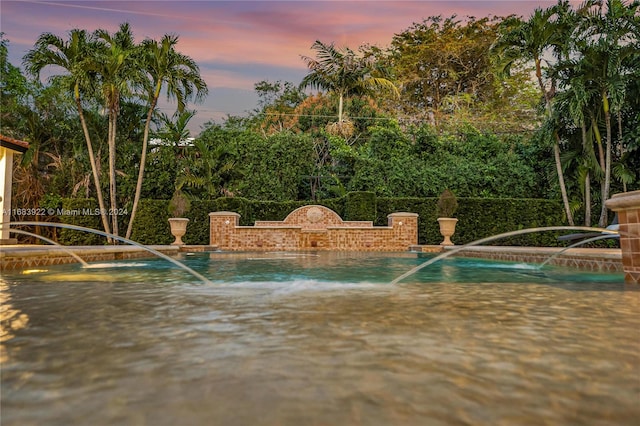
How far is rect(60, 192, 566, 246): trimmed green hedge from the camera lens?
56.1 feet

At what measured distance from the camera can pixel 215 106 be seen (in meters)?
29.1

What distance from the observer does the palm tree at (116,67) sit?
1534cm

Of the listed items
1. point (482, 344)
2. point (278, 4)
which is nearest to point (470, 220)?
point (278, 4)

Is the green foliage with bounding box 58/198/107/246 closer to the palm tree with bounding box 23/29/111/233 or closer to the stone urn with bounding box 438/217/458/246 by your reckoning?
the palm tree with bounding box 23/29/111/233

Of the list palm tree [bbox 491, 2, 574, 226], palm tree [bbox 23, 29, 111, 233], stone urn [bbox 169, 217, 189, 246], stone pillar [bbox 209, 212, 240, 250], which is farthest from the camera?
stone pillar [bbox 209, 212, 240, 250]

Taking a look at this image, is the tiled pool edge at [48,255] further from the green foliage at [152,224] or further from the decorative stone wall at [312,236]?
the green foliage at [152,224]

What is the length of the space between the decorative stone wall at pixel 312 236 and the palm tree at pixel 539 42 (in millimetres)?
5829

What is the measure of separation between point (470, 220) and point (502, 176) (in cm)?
304

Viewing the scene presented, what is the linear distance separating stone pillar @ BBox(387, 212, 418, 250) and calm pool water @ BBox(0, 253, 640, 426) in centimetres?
1253

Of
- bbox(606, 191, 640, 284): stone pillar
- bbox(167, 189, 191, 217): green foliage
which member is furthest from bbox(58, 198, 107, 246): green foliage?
bbox(606, 191, 640, 284): stone pillar

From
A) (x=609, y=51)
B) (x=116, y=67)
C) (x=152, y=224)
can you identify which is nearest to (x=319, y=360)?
(x=116, y=67)

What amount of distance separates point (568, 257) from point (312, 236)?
1011 cm

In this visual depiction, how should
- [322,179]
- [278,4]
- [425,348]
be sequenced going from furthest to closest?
[322,179] < [278,4] < [425,348]

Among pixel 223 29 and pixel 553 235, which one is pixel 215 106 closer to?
pixel 223 29
